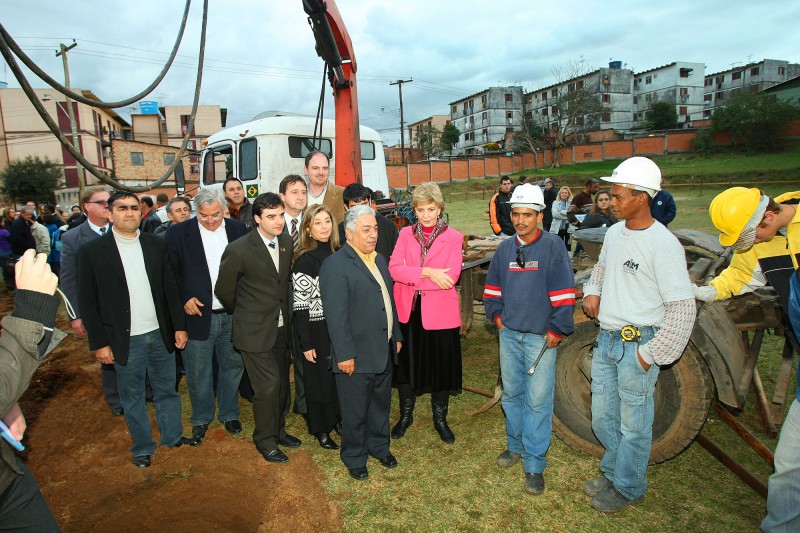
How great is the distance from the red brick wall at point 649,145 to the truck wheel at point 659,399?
42.5 m

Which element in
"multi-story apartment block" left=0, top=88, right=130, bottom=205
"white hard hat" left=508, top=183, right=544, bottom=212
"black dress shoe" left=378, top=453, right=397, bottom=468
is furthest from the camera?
"multi-story apartment block" left=0, top=88, right=130, bottom=205

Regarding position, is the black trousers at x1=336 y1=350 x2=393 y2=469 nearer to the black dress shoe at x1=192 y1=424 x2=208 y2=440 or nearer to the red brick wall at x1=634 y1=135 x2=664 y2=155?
the black dress shoe at x1=192 y1=424 x2=208 y2=440

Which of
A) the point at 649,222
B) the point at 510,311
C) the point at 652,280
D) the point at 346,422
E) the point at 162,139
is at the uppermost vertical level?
the point at 162,139

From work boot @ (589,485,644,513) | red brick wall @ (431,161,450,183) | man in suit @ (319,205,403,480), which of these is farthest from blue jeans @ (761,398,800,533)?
red brick wall @ (431,161,450,183)

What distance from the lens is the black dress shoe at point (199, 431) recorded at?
12.4 feet

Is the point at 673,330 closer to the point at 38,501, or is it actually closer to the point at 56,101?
the point at 38,501

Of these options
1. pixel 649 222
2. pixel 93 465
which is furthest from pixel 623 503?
pixel 93 465

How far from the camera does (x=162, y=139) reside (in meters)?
45.5

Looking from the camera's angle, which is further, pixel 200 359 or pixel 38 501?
pixel 200 359

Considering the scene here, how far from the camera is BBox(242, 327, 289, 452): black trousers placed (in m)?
3.44

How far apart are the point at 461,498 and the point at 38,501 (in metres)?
2.24

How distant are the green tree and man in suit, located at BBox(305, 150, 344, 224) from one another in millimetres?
34912

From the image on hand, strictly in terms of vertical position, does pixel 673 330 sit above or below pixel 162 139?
below

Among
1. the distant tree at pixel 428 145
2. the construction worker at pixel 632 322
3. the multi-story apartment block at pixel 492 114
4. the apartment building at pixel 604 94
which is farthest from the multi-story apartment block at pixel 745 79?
the construction worker at pixel 632 322
